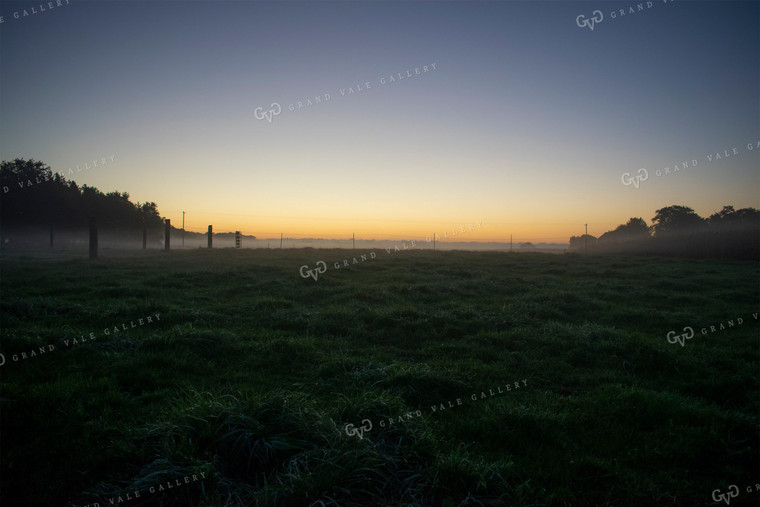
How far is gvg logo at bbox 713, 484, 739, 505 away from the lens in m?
3.71

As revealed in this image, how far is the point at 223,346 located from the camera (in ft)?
24.5

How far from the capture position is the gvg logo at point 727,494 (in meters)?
3.71

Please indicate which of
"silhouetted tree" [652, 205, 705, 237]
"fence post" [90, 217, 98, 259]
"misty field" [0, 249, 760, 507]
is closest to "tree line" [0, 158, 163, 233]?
"fence post" [90, 217, 98, 259]

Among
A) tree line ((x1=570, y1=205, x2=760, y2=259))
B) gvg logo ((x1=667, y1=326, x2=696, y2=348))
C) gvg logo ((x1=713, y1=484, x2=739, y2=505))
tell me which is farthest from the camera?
tree line ((x1=570, y1=205, x2=760, y2=259))

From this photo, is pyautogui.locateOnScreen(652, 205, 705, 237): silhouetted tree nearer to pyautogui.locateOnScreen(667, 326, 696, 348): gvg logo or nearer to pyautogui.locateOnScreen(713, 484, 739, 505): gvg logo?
pyautogui.locateOnScreen(667, 326, 696, 348): gvg logo

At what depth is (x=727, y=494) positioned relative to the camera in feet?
12.4

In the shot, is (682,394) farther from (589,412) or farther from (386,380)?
(386,380)

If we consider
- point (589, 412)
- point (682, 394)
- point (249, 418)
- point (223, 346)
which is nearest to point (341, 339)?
point (223, 346)

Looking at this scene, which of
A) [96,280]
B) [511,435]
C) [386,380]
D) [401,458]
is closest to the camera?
[401,458]

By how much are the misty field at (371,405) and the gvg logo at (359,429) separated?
0.03 metres

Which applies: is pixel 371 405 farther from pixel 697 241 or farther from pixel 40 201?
pixel 40 201

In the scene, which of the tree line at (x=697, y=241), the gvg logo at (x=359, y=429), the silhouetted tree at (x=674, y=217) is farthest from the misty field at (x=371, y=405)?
the silhouetted tree at (x=674, y=217)

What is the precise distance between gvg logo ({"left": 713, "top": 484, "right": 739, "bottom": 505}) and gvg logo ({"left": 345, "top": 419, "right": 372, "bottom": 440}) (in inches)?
136

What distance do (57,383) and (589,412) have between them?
24.3 ft
